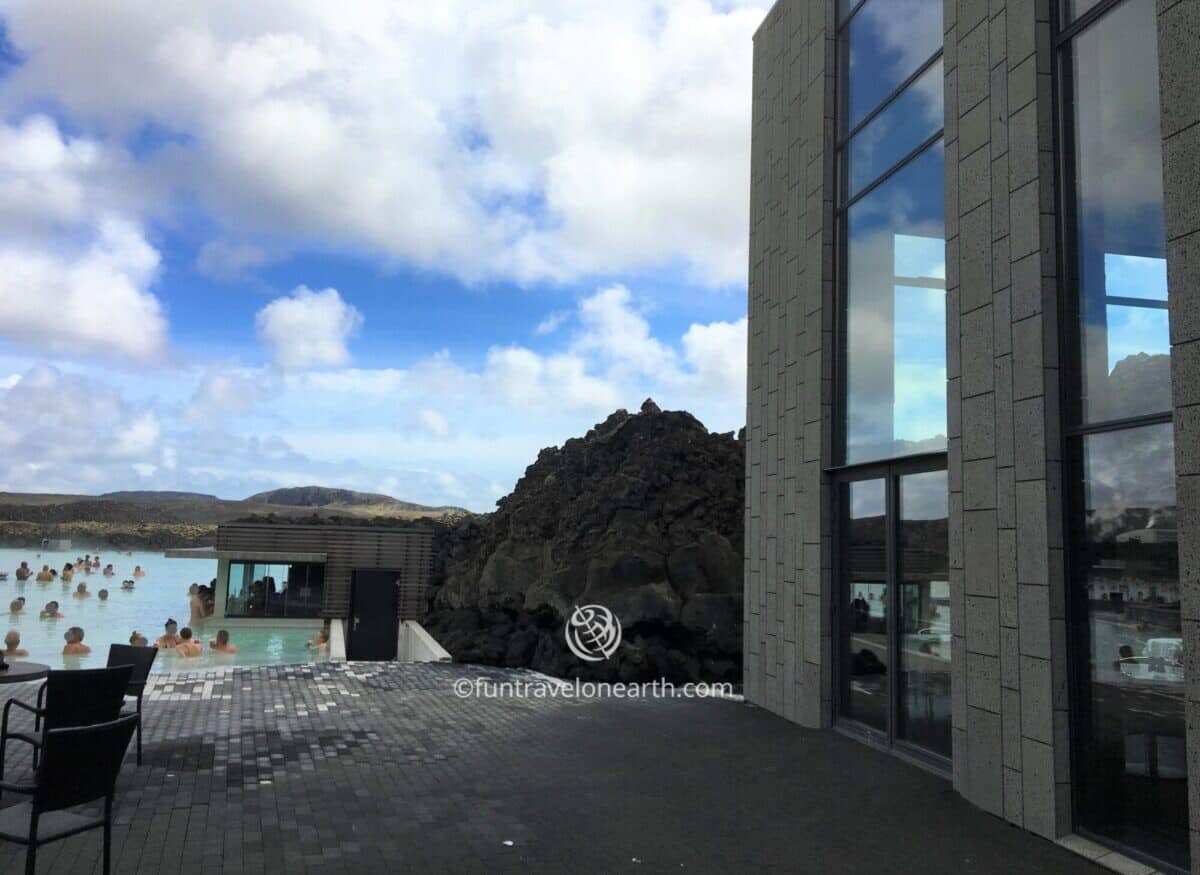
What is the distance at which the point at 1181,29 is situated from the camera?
3906 mm

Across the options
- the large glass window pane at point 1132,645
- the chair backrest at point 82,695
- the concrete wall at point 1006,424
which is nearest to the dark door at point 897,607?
the concrete wall at point 1006,424

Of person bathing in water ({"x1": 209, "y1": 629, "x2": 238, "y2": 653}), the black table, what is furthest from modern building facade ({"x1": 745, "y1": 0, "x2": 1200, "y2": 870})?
person bathing in water ({"x1": 209, "y1": 629, "x2": 238, "y2": 653})

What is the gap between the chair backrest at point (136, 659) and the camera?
6.17m

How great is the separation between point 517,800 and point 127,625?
21.6 m

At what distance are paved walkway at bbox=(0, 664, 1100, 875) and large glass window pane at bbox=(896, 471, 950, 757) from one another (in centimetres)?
42

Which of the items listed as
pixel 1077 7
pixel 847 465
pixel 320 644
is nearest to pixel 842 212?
pixel 847 465

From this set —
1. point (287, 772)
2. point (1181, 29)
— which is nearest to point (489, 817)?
point (287, 772)

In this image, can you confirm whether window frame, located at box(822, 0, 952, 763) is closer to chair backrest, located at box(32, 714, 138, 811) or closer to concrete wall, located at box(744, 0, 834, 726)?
concrete wall, located at box(744, 0, 834, 726)

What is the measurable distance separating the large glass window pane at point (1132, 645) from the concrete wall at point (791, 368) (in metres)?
3.25

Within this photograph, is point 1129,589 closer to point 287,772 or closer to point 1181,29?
point 1181,29

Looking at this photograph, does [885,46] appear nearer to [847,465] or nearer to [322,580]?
[847,465]

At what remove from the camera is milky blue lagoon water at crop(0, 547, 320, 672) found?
56.4ft

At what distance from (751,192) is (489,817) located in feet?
26.3

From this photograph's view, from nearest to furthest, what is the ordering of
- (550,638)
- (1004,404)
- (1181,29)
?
(1181,29) → (1004,404) → (550,638)
